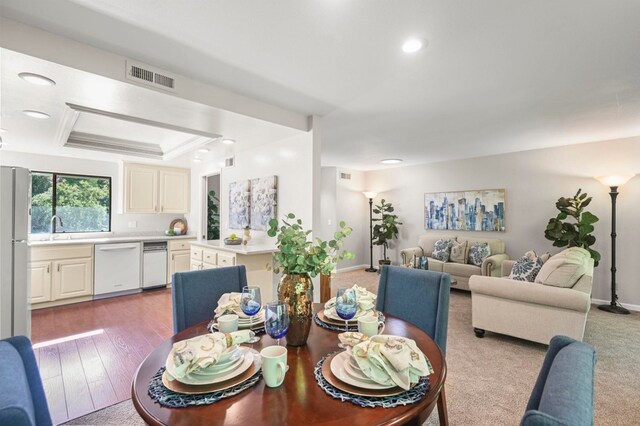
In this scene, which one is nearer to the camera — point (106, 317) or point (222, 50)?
point (222, 50)

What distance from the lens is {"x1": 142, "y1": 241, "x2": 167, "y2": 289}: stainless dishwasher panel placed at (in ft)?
16.6

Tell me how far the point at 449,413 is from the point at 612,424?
100 cm

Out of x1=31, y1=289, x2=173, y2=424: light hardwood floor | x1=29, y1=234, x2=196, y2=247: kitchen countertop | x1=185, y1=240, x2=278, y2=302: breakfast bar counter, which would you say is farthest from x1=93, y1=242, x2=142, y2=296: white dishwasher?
x1=185, y1=240, x2=278, y2=302: breakfast bar counter

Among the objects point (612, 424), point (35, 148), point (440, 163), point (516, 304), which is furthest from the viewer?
point (440, 163)

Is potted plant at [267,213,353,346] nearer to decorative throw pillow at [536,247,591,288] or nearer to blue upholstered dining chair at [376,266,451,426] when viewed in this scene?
blue upholstered dining chair at [376,266,451,426]

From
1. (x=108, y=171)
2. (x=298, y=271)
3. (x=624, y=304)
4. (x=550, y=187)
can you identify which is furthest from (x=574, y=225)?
(x=108, y=171)

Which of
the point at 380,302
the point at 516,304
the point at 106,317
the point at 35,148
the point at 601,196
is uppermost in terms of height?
the point at 35,148

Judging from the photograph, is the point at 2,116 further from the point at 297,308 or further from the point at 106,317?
the point at 297,308

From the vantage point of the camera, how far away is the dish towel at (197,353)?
0.93 meters

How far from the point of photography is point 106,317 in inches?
152

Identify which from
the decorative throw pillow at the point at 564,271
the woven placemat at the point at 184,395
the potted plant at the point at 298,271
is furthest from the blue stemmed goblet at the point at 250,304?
the decorative throw pillow at the point at 564,271

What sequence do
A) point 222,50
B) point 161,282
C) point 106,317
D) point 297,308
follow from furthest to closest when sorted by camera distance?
1. point 161,282
2. point 106,317
3. point 222,50
4. point 297,308

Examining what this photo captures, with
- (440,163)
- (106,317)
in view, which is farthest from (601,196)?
(106,317)

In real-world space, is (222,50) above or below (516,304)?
above
